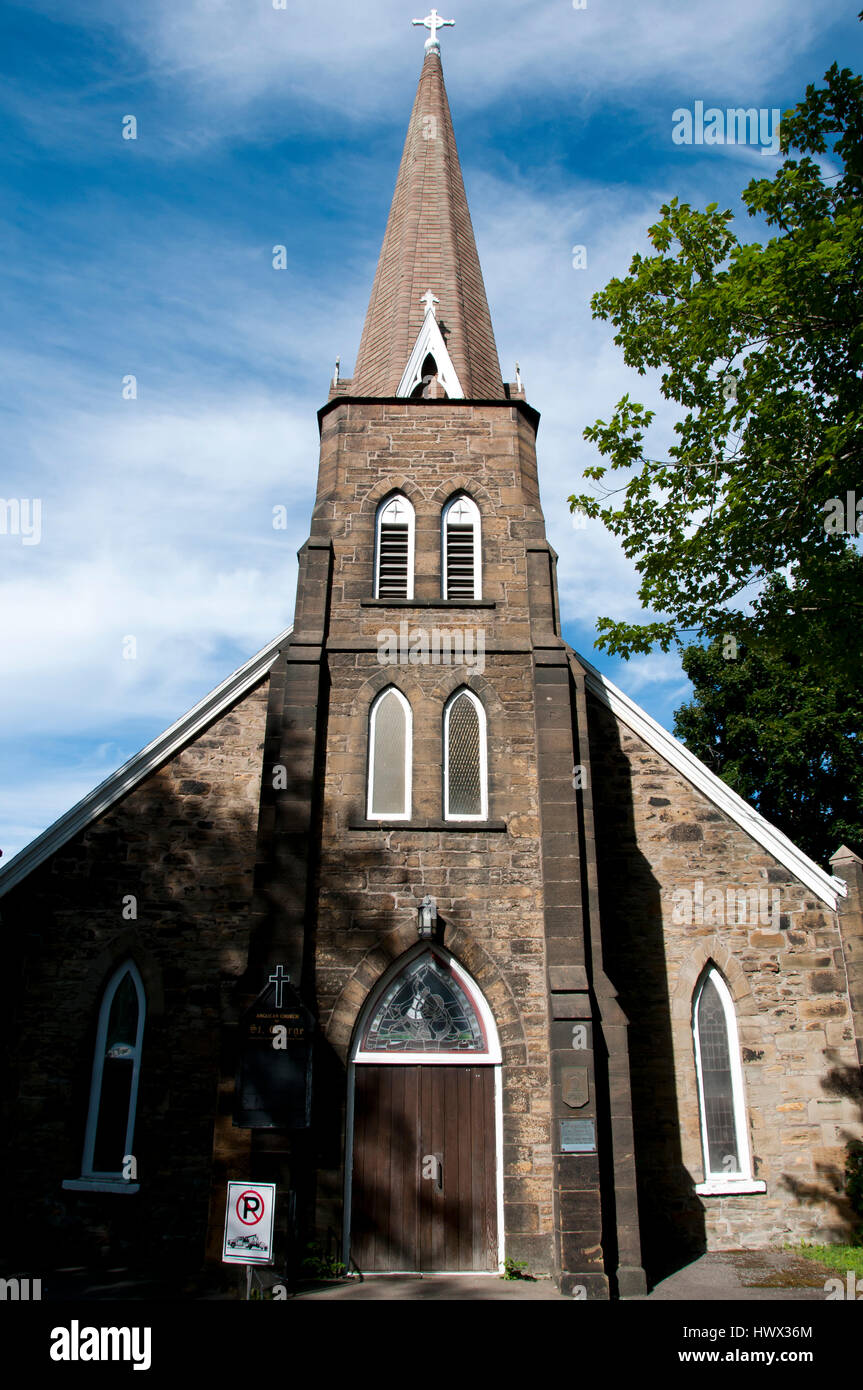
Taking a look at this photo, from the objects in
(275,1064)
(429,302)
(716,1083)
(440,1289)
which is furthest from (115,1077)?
(429,302)

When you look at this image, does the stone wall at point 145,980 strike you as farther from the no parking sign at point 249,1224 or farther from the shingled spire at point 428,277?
the shingled spire at point 428,277

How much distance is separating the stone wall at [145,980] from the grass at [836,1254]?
282 inches

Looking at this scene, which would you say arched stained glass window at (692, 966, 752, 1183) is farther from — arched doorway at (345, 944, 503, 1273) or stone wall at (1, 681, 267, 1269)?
stone wall at (1, 681, 267, 1269)

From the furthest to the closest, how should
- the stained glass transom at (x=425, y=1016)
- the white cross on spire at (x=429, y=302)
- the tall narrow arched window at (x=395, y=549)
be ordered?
the white cross on spire at (x=429, y=302) < the tall narrow arched window at (x=395, y=549) < the stained glass transom at (x=425, y=1016)

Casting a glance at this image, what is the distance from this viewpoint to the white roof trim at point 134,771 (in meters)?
12.4

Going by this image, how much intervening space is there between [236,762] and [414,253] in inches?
427

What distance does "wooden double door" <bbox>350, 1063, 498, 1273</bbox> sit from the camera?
9852mm

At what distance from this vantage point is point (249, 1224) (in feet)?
A: 25.3

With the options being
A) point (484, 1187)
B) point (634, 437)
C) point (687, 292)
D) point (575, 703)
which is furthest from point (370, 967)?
point (687, 292)

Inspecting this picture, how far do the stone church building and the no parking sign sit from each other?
5.27 feet
